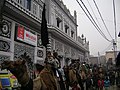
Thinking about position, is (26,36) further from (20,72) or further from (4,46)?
(20,72)

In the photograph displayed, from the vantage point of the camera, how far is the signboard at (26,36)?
14.3 meters

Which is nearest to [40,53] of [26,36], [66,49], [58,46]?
[26,36]

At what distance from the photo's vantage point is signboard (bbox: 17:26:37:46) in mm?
14273

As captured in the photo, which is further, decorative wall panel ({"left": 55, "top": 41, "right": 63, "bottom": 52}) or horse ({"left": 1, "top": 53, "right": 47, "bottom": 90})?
decorative wall panel ({"left": 55, "top": 41, "right": 63, "bottom": 52})

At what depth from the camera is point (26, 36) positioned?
15.3 m

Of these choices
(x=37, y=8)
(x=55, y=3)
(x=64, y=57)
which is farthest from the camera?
(x=64, y=57)

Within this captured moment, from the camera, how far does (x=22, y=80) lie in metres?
4.86

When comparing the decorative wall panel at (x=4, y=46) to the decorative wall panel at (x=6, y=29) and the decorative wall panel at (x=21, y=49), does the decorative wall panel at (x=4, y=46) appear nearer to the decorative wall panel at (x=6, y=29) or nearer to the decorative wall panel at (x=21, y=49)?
the decorative wall panel at (x=6, y=29)

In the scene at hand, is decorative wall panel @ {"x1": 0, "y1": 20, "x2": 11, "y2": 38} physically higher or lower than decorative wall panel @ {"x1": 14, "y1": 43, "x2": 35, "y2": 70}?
higher

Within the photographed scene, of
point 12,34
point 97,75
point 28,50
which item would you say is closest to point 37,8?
point 28,50

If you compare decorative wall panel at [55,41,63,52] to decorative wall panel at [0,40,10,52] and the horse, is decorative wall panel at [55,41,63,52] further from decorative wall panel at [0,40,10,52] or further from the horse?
the horse

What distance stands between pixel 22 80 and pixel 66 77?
548 centimetres

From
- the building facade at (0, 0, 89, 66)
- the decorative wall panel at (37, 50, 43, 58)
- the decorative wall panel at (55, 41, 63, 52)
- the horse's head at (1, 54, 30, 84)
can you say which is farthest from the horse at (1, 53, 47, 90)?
the decorative wall panel at (55, 41, 63, 52)

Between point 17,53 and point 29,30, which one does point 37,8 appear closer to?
point 29,30
